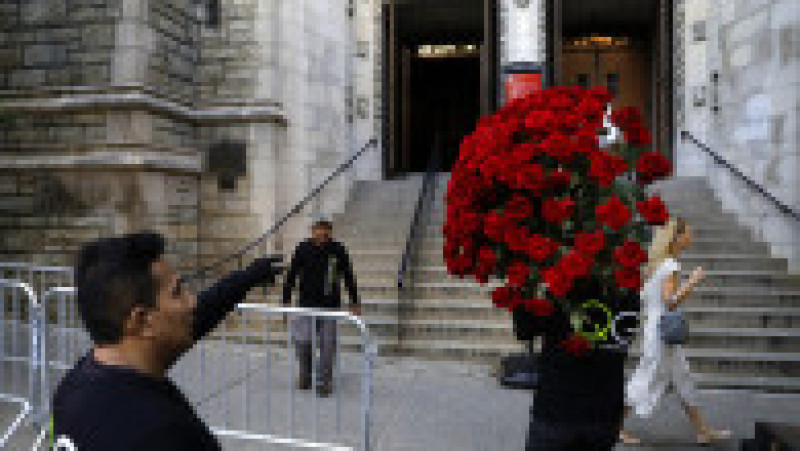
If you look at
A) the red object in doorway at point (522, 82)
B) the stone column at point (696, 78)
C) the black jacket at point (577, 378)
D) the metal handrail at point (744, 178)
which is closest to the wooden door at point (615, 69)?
the red object in doorway at point (522, 82)

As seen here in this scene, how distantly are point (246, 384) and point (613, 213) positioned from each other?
7.92 feet

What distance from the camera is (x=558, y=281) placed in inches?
128

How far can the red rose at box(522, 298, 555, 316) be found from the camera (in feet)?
11.2

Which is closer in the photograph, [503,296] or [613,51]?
[503,296]

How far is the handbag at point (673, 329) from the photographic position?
4.81 metres

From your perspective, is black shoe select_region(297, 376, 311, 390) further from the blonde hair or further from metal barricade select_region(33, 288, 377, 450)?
the blonde hair

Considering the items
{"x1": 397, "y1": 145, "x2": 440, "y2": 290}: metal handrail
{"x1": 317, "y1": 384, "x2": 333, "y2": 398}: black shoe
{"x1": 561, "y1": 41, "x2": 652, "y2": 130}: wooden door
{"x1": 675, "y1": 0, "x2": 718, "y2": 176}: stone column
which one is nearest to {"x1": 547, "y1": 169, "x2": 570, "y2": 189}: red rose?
{"x1": 317, "y1": 384, "x2": 333, "y2": 398}: black shoe

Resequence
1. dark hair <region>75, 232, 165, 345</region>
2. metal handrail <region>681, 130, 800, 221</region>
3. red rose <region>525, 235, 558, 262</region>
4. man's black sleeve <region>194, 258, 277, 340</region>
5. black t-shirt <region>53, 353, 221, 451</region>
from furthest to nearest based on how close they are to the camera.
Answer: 1. metal handrail <region>681, 130, 800, 221</region>
2. red rose <region>525, 235, 558, 262</region>
3. man's black sleeve <region>194, 258, 277, 340</region>
4. dark hair <region>75, 232, 165, 345</region>
5. black t-shirt <region>53, 353, 221, 451</region>

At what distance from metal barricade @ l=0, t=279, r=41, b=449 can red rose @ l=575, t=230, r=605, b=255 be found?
365cm

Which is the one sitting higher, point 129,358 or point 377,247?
point 129,358

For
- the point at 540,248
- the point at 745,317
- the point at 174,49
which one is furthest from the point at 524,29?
the point at 540,248

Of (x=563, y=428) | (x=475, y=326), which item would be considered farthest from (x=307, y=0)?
(x=563, y=428)

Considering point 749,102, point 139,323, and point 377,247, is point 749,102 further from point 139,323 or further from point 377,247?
point 139,323

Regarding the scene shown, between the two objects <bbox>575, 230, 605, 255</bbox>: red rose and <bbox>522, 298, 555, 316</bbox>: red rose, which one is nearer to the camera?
<bbox>575, 230, 605, 255</bbox>: red rose
